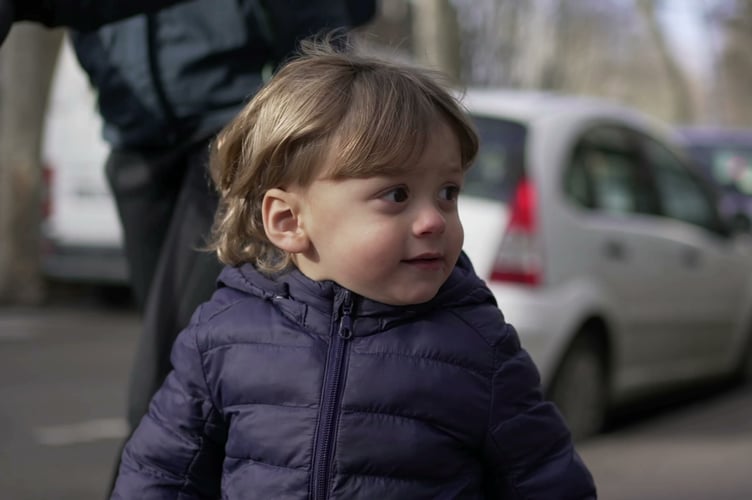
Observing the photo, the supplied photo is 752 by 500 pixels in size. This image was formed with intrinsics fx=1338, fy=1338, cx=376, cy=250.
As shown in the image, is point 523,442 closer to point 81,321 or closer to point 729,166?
point 81,321

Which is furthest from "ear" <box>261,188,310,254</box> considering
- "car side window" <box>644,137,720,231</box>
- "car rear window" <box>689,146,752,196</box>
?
"car rear window" <box>689,146,752,196</box>

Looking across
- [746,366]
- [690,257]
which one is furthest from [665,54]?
[690,257]

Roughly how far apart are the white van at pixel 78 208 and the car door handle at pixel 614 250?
5815 mm

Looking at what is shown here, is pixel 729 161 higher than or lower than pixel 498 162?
lower

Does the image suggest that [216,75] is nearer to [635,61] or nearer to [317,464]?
[317,464]

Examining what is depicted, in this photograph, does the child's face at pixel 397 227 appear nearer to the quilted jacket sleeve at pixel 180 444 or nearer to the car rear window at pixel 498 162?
the quilted jacket sleeve at pixel 180 444

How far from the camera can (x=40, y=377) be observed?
25.9 ft

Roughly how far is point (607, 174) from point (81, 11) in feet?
13.5

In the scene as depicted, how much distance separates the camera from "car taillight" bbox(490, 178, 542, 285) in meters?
5.52

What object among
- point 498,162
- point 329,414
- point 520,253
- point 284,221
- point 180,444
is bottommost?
point 520,253

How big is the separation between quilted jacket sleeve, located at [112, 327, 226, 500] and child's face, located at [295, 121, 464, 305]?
29cm

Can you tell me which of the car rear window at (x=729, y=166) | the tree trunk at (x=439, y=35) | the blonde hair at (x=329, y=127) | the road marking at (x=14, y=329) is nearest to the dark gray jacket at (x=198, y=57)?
the blonde hair at (x=329, y=127)

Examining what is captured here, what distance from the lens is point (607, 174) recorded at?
6289 mm

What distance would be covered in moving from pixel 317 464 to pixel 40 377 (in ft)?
20.4
